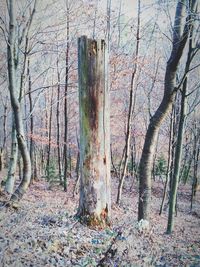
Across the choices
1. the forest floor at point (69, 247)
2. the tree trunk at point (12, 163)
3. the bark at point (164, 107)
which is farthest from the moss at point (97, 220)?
the tree trunk at point (12, 163)

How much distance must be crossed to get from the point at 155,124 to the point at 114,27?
9587mm

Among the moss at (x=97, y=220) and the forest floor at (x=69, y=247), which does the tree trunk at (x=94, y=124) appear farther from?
the forest floor at (x=69, y=247)

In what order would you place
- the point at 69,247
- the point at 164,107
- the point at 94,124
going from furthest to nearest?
the point at 164,107 < the point at 69,247 < the point at 94,124

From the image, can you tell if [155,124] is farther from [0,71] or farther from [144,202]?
[0,71]

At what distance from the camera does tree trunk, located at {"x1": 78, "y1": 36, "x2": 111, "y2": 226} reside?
3.78m

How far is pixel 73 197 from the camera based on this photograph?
52.6 feet

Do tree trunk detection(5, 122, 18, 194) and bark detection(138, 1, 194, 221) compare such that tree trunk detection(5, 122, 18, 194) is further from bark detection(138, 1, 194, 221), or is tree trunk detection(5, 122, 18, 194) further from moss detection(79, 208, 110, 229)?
moss detection(79, 208, 110, 229)

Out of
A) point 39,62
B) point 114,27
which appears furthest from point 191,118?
point 39,62

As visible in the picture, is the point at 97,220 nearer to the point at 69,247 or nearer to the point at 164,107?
the point at 69,247

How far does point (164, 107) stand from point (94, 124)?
4.27 metres

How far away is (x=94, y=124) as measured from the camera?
12.8ft

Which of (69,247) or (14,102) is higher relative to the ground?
(14,102)

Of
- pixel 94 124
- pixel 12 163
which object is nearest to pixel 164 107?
pixel 94 124

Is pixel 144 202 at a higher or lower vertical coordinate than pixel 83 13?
lower
